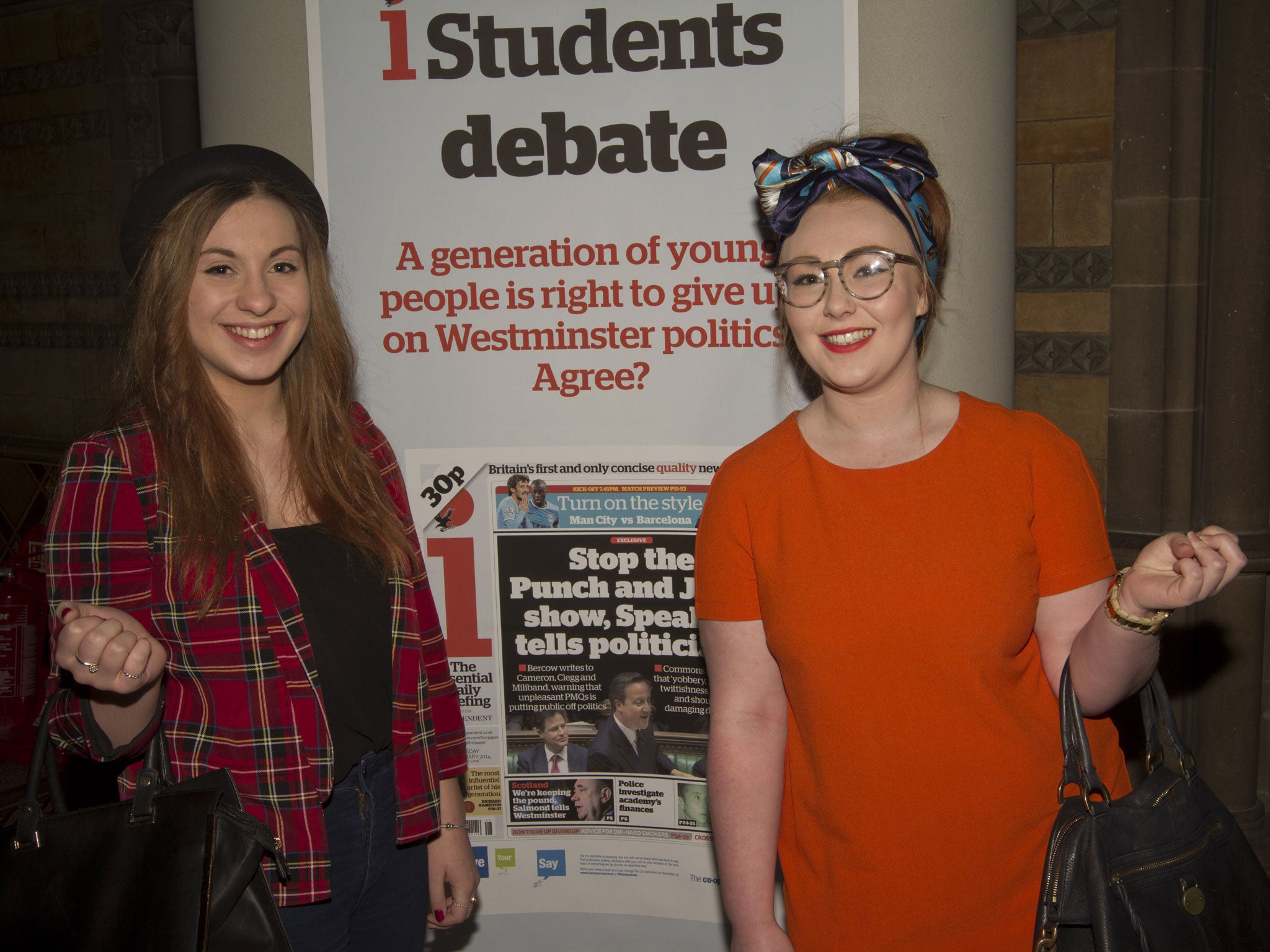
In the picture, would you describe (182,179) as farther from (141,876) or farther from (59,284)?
(59,284)

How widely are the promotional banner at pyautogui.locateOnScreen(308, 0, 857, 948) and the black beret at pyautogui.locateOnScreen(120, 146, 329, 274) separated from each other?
1.61 ft

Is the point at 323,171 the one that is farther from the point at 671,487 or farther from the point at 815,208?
the point at 815,208

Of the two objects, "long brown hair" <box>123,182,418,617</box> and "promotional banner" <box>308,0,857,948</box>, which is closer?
"long brown hair" <box>123,182,418,617</box>

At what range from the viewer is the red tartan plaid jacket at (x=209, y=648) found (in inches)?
57.9

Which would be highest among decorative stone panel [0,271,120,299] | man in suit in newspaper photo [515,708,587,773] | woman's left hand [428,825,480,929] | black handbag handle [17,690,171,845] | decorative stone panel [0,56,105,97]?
decorative stone panel [0,56,105,97]

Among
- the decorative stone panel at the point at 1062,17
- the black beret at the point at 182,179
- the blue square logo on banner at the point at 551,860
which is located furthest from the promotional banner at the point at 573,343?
the decorative stone panel at the point at 1062,17

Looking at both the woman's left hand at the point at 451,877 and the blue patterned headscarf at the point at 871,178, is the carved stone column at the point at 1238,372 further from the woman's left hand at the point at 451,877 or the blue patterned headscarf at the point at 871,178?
the woman's left hand at the point at 451,877

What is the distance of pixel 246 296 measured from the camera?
5.28 ft

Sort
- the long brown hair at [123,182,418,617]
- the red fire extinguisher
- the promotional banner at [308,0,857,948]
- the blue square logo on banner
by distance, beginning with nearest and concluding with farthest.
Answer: the long brown hair at [123,182,418,617], the promotional banner at [308,0,857,948], the blue square logo on banner, the red fire extinguisher

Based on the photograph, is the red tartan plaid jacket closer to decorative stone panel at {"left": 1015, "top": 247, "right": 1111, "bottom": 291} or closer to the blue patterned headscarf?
the blue patterned headscarf

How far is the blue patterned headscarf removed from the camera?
155cm

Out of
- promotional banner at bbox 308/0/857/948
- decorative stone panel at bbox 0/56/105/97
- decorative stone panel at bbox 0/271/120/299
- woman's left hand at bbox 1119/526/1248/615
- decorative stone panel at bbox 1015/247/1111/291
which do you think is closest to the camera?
woman's left hand at bbox 1119/526/1248/615

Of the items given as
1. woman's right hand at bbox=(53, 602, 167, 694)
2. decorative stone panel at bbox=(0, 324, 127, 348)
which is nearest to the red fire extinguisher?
decorative stone panel at bbox=(0, 324, 127, 348)

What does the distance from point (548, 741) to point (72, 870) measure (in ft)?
3.38
